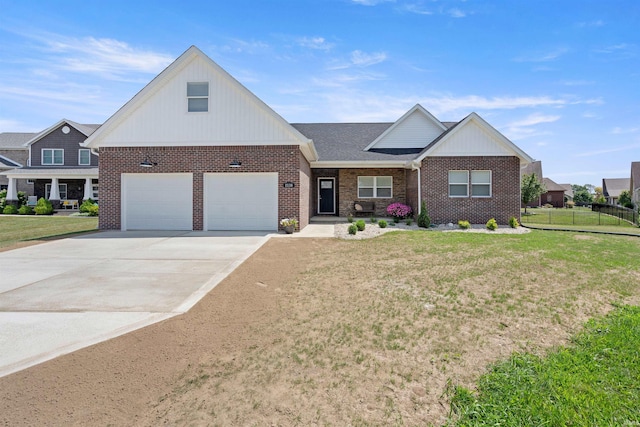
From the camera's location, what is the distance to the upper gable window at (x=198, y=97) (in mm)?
13336

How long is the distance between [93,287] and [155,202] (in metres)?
8.74

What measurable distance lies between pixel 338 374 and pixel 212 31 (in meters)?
12.8

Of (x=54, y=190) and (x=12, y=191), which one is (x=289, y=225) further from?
(x=12, y=191)

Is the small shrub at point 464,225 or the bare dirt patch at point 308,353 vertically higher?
the small shrub at point 464,225

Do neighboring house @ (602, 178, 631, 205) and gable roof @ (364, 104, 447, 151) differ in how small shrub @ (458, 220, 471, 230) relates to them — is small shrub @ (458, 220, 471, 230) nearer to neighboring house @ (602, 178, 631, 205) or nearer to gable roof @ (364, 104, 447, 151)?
gable roof @ (364, 104, 447, 151)

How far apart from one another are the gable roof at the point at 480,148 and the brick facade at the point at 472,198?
1.01 feet

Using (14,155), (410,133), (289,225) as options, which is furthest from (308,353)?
(14,155)

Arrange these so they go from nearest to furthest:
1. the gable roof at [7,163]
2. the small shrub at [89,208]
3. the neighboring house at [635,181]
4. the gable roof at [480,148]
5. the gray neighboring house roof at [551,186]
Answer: the gable roof at [480,148]
the small shrub at [89,208]
the gable roof at [7,163]
the neighboring house at [635,181]
the gray neighboring house roof at [551,186]

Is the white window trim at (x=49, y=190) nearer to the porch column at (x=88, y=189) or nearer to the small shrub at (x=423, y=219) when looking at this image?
the porch column at (x=88, y=189)

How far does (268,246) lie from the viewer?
1020 centimetres

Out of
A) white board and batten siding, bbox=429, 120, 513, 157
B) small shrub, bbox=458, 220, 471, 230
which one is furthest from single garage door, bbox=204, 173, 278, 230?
small shrub, bbox=458, 220, 471, 230

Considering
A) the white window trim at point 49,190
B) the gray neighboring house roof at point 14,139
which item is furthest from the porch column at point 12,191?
the gray neighboring house roof at point 14,139

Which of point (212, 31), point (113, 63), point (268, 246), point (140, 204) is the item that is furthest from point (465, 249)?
point (113, 63)

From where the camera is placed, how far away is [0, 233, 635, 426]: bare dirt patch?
2693 mm
